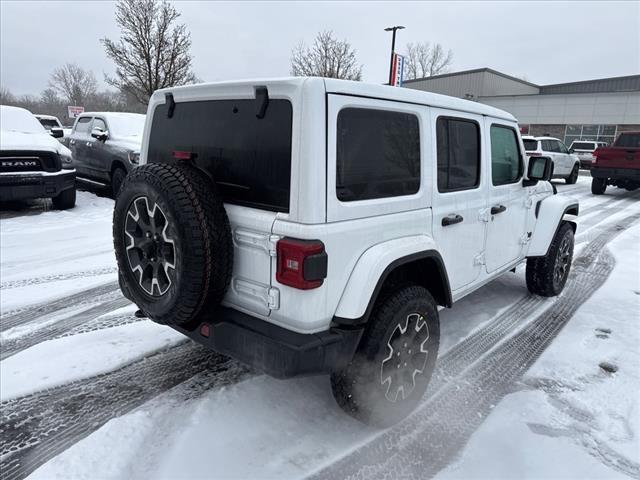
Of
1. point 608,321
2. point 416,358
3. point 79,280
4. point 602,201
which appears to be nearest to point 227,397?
point 416,358

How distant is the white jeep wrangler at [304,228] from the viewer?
211cm

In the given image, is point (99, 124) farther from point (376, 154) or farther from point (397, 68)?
point (397, 68)

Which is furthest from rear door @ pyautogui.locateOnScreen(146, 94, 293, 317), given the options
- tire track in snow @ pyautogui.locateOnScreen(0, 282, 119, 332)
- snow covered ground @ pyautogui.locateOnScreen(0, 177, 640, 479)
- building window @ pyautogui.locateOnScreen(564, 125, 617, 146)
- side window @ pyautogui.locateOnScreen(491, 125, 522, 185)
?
building window @ pyautogui.locateOnScreen(564, 125, 617, 146)

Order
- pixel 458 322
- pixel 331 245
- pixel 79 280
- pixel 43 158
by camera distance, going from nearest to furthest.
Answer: pixel 331 245
pixel 458 322
pixel 79 280
pixel 43 158

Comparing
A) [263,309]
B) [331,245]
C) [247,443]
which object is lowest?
[247,443]

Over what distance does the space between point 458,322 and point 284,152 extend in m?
2.72

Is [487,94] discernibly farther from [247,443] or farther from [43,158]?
[247,443]

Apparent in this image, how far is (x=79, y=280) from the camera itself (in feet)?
16.3

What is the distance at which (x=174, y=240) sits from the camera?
219 cm

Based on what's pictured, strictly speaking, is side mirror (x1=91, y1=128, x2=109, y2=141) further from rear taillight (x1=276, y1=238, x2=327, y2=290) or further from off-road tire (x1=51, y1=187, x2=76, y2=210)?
rear taillight (x1=276, y1=238, x2=327, y2=290)

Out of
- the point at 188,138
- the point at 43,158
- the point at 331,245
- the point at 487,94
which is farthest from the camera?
the point at 487,94

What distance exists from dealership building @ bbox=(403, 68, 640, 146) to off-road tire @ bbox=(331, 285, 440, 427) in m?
34.1

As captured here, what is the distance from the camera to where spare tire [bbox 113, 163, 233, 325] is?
7.05 ft

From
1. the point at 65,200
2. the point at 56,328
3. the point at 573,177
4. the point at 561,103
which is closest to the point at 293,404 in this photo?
the point at 56,328
